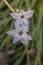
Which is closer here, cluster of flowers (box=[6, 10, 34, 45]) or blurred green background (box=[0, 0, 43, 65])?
cluster of flowers (box=[6, 10, 34, 45])

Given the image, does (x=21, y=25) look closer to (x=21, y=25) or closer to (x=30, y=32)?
(x=21, y=25)

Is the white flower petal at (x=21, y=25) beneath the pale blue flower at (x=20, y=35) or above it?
above

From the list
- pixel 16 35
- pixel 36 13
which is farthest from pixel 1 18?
pixel 16 35

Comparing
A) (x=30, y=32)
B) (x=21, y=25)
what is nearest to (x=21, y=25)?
(x=21, y=25)

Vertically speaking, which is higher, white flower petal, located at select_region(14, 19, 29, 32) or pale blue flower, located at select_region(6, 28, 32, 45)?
white flower petal, located at select_region(14, 19, 29, 32)

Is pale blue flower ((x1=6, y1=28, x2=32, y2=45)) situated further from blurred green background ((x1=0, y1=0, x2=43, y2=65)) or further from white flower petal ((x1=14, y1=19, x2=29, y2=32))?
blurred green background ((x1=0, y1=0, x2=43, y2=65))

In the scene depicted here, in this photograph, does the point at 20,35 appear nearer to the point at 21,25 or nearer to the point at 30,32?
the point at 21,25

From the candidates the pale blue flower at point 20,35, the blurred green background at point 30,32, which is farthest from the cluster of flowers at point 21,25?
the blurred green background at point 30,32

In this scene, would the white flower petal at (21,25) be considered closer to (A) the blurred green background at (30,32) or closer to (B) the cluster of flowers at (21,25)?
(B) the cluster of flowers at (21,25)

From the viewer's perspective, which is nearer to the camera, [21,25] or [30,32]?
[21,25]

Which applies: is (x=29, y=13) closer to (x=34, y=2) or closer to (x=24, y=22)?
(x=24, y=22)

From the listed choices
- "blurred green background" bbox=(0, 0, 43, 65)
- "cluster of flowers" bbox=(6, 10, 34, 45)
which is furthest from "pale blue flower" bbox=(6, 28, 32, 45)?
"blurred green background" bbox=(0, 0, 43, 65)
